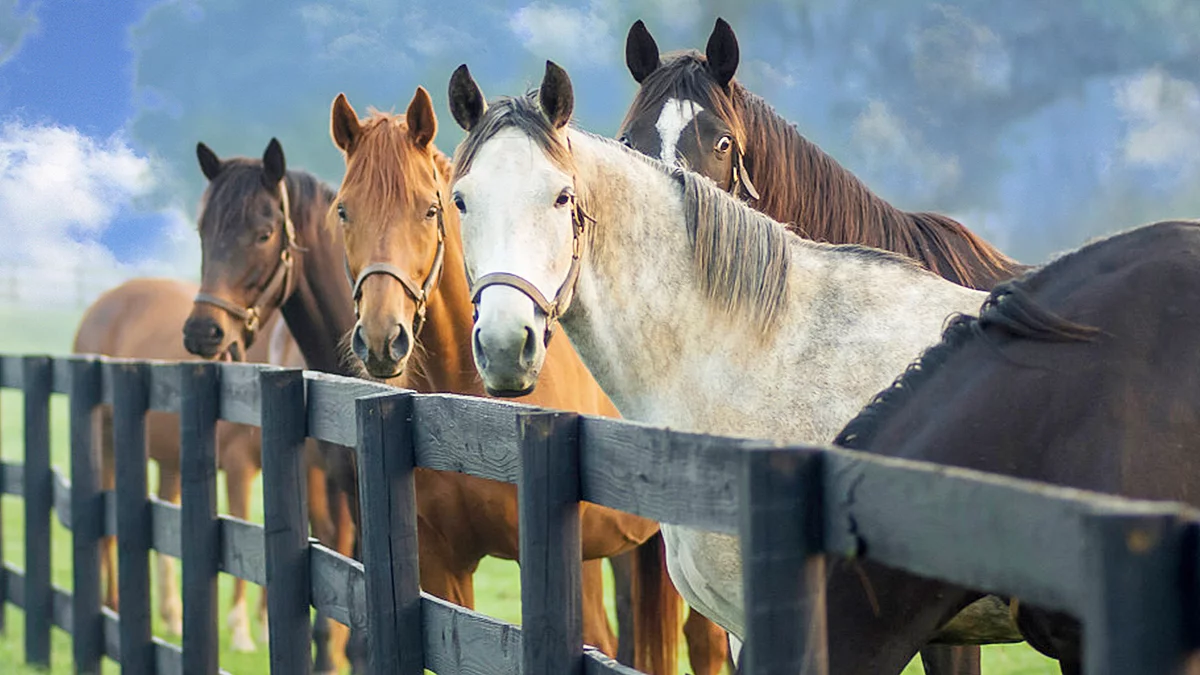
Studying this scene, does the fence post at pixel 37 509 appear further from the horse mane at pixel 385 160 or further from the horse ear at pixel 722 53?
the horse ear at pixel 722 53

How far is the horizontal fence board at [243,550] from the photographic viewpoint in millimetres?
3756

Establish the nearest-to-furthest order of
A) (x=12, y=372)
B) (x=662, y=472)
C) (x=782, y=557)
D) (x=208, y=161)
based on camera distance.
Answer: (x=782, y=557) < (x=662, y=472) < (x=208, y=161) < (x=12, y=372)

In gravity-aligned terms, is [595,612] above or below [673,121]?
below

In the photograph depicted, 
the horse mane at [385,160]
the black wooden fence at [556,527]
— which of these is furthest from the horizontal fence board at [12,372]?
the horse mane at [385,160]

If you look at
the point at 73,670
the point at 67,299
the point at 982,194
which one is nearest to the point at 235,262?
the point at 73,670

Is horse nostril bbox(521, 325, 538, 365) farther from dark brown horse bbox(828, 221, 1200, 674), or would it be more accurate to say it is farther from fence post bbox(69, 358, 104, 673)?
fence post bbox(69, 358, 104, 673)

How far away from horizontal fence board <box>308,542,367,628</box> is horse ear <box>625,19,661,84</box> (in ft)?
7.03

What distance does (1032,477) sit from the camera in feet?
6.61

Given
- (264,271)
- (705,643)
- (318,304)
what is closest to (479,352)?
(705,643)

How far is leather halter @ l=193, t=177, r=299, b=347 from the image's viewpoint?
5082 millimetres

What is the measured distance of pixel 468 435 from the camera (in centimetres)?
255

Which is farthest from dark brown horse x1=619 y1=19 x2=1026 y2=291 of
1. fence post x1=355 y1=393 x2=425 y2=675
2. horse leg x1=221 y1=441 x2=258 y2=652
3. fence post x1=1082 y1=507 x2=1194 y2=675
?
horse leg x1=221 y1=441 x2=258 y2=652

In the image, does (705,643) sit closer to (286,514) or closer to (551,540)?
(286,514)

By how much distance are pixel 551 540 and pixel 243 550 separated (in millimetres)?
2036
